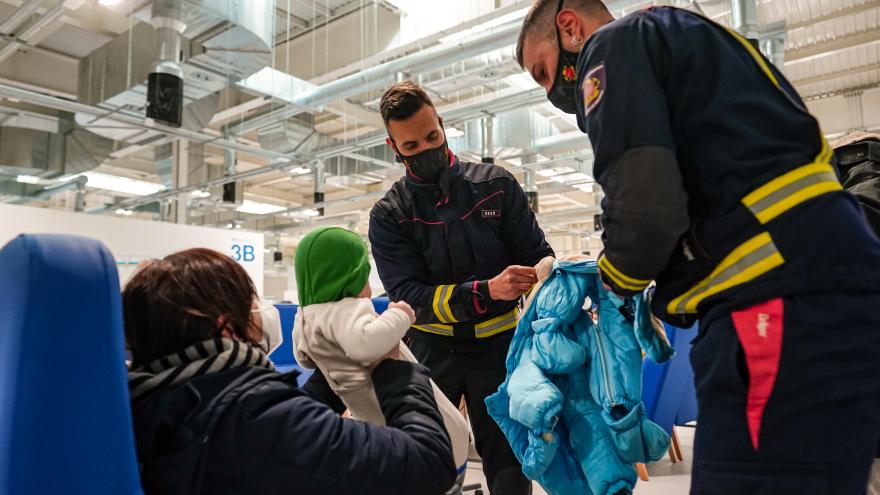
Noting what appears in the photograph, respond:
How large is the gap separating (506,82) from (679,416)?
14.2ft

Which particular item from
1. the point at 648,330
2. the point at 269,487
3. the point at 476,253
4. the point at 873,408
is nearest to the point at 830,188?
the point at 873,408

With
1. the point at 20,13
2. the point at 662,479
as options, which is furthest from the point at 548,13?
the point at 20,13

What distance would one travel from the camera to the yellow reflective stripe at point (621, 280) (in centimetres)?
98

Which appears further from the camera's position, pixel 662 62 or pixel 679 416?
pixel 679 416

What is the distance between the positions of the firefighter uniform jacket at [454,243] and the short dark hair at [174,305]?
2.61 ft

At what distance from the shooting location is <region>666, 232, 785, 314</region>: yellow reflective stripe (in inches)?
32.2

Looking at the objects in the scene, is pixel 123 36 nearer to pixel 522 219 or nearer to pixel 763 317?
pixel 522 219

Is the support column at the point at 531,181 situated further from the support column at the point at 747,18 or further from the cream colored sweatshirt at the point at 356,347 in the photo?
the cream colored sweatshirt at the point at 356,347

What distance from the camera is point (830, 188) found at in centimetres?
85

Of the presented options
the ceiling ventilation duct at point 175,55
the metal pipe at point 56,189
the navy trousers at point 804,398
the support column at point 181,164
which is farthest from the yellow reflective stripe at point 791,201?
the metal pipe at point 56,189

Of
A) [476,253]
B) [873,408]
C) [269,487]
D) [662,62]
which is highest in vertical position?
[662,62]

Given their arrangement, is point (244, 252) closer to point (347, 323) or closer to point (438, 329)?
point (438, 329)

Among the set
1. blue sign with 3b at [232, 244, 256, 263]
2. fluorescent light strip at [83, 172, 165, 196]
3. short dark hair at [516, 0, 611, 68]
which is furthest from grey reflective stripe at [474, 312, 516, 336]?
fluorescent light strip at [83, 172, 165, 196]

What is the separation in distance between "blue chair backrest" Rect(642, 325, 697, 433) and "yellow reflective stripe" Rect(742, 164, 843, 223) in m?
2.37
